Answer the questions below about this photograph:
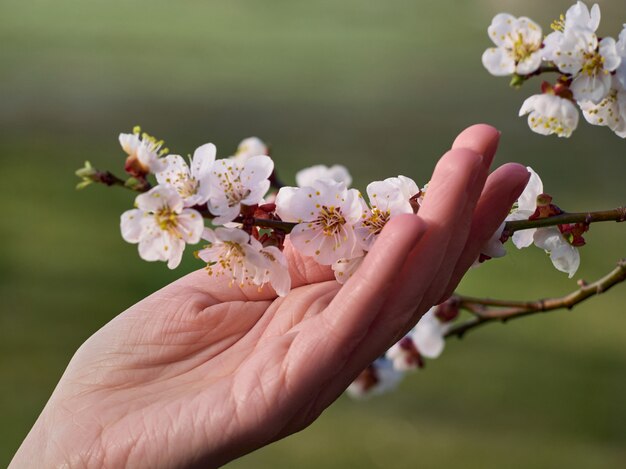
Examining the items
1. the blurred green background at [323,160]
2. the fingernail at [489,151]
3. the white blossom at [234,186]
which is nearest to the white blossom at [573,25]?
the fingernail at [489,151]

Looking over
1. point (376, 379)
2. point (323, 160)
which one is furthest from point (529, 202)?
point (323, 160)

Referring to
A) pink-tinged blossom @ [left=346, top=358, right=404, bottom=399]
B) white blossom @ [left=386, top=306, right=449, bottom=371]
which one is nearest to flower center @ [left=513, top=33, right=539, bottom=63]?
white blossom @ [left=386, top=306, right=449, bottom=371]

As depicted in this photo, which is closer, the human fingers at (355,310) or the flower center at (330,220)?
the human fingers at (355,310)

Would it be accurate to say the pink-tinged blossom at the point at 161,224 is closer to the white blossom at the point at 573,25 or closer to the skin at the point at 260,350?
the skin at the point at 260,350

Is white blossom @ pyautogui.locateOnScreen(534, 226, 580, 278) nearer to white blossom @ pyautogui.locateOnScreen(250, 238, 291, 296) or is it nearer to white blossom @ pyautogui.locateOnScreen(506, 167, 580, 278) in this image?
white blossom @ pyautogui.locateOnScreen(506, 167, 580, 278)

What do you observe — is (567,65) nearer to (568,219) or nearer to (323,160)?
(568,219)

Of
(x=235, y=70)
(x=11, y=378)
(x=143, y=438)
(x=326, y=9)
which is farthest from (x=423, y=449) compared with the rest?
(x=326, y=9)
